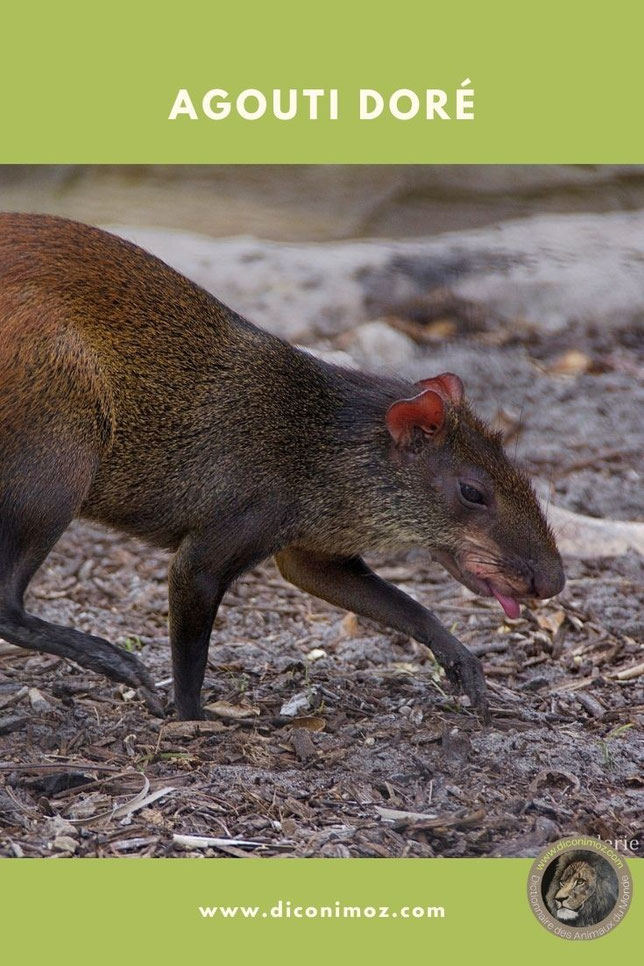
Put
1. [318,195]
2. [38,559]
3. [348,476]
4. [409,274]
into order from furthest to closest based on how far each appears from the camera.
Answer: [318,195] < [409,274] < [348,476] < [38,559]

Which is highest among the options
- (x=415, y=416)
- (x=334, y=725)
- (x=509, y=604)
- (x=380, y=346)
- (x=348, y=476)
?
(x=380, y=346)

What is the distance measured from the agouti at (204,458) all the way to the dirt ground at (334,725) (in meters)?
0.42

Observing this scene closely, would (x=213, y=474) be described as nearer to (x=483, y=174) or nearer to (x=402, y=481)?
(x=402, y=481)

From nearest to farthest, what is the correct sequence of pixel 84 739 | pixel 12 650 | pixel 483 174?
pixel 84 739 → pixel 12 650 → pixel 483 174

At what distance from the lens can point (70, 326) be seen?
239 inches

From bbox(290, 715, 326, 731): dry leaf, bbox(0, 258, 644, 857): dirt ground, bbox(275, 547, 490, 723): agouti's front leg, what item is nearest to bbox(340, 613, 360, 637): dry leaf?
bbox(0, 258, 644, 857): dirt ground

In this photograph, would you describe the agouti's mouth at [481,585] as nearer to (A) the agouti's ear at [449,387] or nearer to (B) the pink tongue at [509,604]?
(B) the pink tongue at [509,604]

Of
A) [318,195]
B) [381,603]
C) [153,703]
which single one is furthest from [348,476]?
[318,195]

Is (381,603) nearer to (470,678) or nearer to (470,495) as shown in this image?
(470,678)

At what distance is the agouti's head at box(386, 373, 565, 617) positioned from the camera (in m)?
6.51
